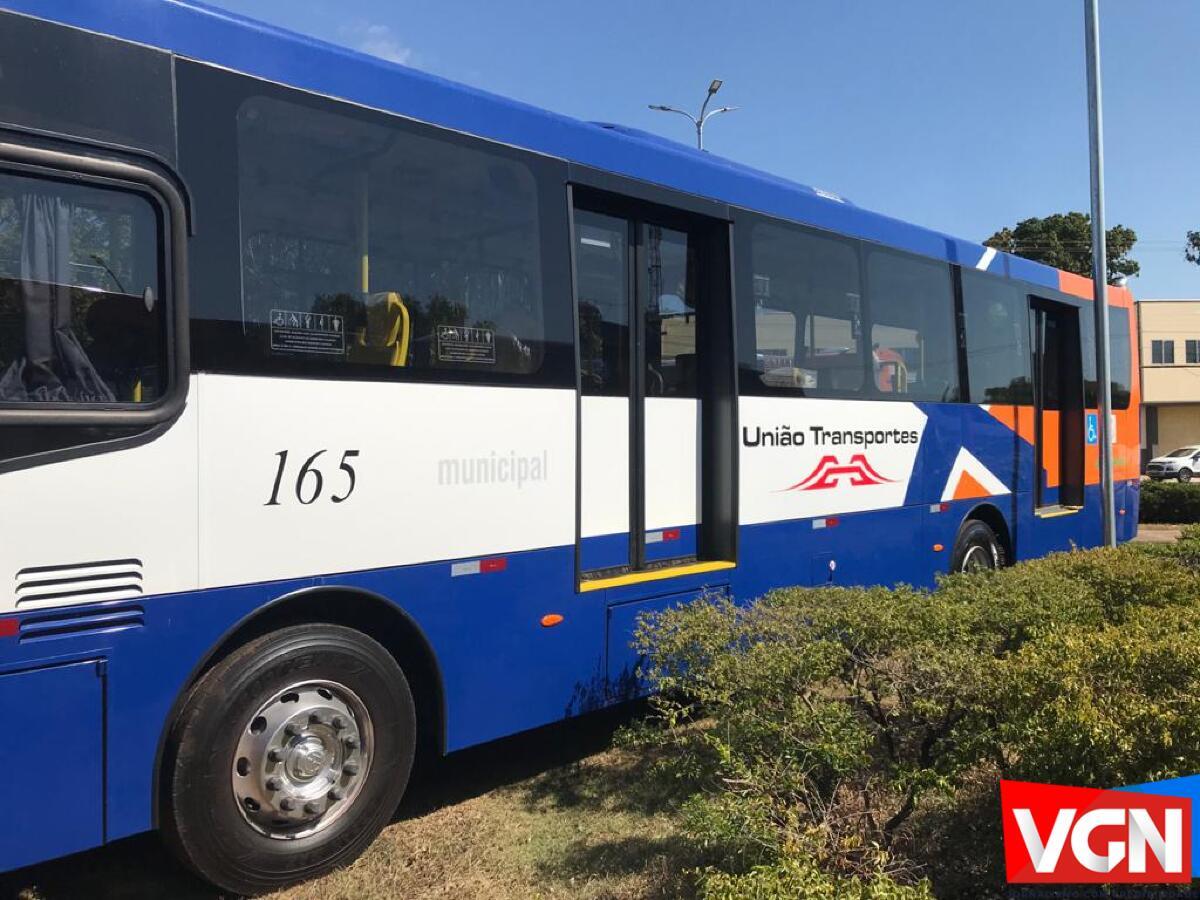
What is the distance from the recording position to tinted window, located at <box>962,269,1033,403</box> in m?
8.61

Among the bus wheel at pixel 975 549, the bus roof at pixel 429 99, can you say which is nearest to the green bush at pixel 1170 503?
the bus wheel at pixel 975 549

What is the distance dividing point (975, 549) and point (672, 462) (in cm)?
446

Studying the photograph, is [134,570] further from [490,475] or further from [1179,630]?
[1179,630]

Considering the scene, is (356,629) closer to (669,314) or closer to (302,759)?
(302,759)

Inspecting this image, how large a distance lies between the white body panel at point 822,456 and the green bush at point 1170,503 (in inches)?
642

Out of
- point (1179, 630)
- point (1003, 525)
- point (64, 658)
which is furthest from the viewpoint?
point (1003, 525)

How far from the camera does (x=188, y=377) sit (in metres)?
3.46

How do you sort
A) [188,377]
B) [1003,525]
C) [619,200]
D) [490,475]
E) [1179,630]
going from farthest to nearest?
1. [1003,525]
2. [619,200]
3. [490,475]
4. [1179,630]
5. [188,377]

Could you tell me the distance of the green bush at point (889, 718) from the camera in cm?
293

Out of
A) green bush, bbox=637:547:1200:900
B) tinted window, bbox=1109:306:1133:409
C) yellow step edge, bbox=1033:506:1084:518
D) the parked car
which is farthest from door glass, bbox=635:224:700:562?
the parked car

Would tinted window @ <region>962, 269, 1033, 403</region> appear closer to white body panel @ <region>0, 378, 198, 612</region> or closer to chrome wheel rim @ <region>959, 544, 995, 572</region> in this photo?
chrome wheel rim @ <region>959, 544, 995, 572</region>

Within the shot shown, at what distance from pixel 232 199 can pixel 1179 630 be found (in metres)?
4.50

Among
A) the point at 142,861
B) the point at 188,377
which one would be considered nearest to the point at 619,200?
the point at 188,377

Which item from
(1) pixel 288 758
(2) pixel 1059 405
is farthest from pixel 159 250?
(2) pixel 1059 405
